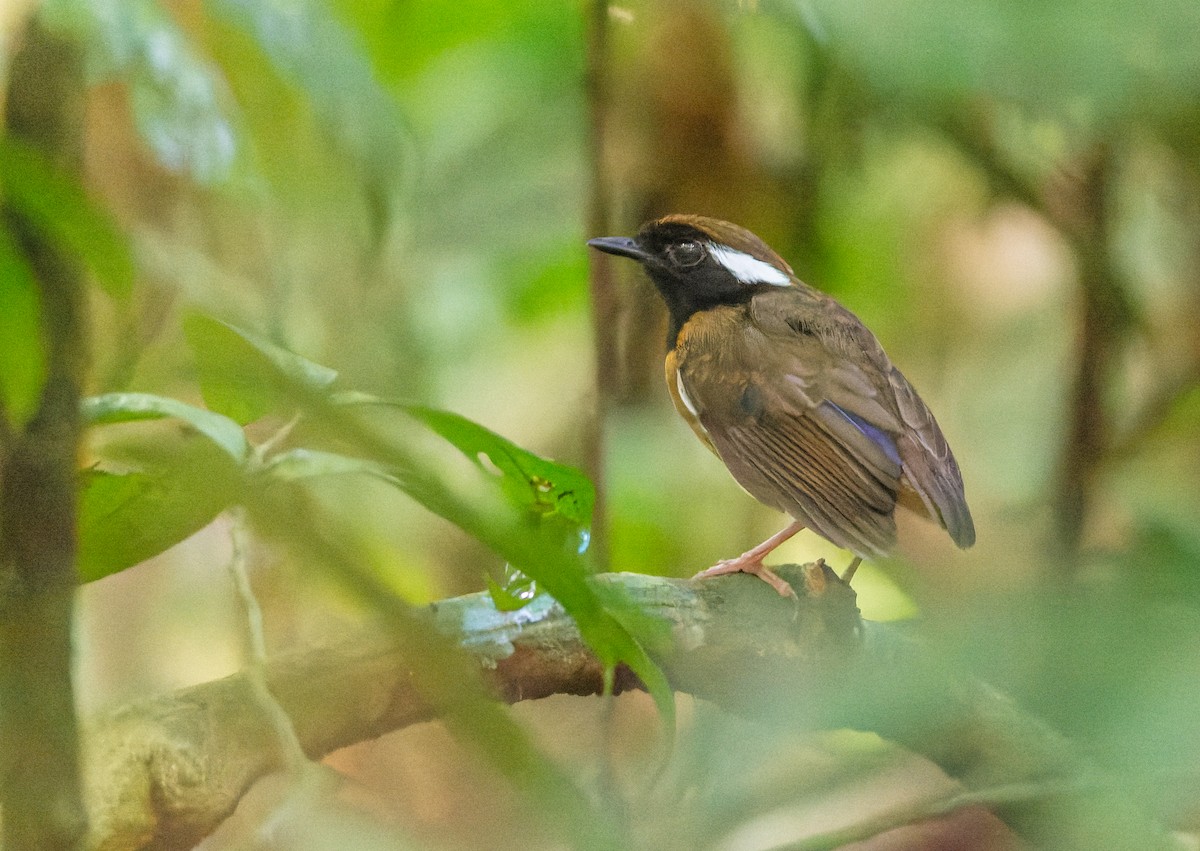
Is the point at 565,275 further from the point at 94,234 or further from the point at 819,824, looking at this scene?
the point at 94,234

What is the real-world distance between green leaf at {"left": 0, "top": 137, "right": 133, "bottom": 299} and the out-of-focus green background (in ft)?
2.27

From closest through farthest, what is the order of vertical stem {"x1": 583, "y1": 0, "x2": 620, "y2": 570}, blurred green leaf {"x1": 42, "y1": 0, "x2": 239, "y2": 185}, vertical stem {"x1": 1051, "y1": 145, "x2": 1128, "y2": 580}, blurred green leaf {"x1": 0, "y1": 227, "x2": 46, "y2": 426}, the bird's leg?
blurred green leaf {"x1": 0, "y1": 227, "x2": 46, "y2": 426}, blurred green leaf {"x1": 42, "y1": 0, "x2": 239, "y2": 185}, the bird's leg, vertical stem {"x1": 583, "y1": 0, "x2": 620, "y2": 570}, vertical stem {"x1": 1051, "y1": 145, "x2": 1128, "y2": 580}

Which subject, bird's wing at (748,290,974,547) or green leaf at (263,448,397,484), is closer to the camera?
green leaf at (263,448,397,484)

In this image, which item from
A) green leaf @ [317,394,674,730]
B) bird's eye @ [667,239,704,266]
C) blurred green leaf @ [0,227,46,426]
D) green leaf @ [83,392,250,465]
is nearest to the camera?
green leaf @ [317,394,674,730]

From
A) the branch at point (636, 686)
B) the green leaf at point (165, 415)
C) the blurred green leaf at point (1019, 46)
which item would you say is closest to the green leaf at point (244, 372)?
the green leaf at point (165, 415)

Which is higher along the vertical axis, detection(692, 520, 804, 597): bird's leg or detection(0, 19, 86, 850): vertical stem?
detection(0, 19, 86, 850): vertical stem

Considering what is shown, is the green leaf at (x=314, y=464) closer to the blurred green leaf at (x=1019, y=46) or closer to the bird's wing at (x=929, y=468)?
the bird's wing at (x=929, y=468)

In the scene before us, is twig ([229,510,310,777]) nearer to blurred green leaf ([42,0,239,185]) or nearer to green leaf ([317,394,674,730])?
green leaf ([317,394,674,730])

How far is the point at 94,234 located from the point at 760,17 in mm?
1847

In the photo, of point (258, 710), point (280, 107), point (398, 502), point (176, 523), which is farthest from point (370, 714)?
point (398, 502)

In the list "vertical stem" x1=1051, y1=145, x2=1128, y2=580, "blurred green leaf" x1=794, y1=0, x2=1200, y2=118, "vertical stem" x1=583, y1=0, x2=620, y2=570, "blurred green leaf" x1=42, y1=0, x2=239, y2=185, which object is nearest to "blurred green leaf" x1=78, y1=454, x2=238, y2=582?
"blurred green leaf" x1=42, y1=0, x2=239, y2=185

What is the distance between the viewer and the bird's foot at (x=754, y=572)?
1688 millimetres

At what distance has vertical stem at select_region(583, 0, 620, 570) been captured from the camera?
7.32ft

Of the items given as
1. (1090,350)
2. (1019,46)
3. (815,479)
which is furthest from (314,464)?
(1090,350)
